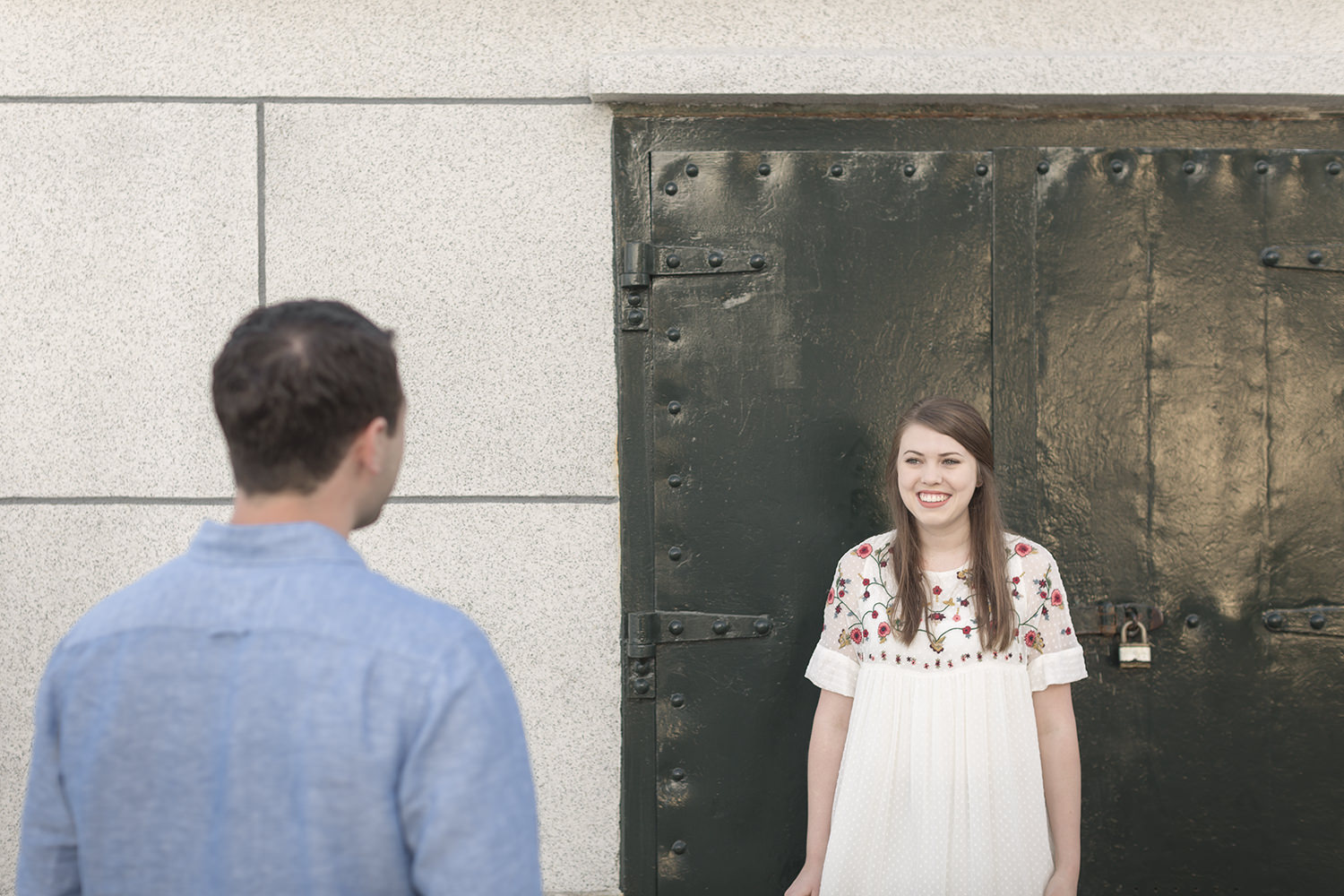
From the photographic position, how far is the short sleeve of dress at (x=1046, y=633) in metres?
2.17

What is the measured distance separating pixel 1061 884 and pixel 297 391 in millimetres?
1767

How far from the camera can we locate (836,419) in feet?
9.06

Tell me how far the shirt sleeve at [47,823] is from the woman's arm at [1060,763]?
173 centimetres

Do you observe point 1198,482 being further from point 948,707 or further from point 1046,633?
point 948,707

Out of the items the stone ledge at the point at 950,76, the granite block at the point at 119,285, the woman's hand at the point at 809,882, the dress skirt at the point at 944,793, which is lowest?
the woman's hand at the point at 809,882

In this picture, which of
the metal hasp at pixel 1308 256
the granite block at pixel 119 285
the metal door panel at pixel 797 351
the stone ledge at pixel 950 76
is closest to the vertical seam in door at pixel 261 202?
the granite block at pixel 119 285

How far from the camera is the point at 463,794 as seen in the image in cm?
107

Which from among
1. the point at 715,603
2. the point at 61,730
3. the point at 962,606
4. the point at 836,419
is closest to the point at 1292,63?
the point at 836,419

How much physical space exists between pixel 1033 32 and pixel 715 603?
66.7 inches

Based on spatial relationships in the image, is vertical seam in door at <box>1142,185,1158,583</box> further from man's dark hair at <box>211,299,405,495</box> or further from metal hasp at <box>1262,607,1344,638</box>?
man's dark hair at <box>211,299,405,495</box>

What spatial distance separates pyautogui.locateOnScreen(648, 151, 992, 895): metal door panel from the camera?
2.76 meters

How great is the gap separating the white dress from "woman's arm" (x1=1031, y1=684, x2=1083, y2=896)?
0.03 meters

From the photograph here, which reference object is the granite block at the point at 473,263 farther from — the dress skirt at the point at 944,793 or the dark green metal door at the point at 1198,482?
the dark green metal door at the point at 1198,482

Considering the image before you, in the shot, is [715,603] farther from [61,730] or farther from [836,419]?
[61,730]
